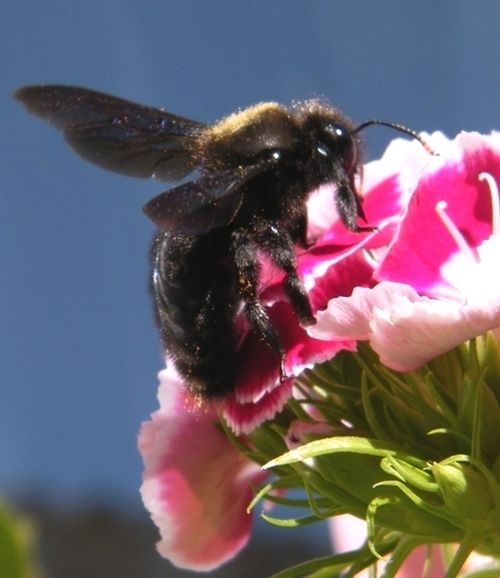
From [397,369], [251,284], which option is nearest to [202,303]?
[251,284]

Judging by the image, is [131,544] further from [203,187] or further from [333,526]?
[203,187]

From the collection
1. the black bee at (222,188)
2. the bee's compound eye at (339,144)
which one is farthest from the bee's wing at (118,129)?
the bee's compound eye at (339,144)

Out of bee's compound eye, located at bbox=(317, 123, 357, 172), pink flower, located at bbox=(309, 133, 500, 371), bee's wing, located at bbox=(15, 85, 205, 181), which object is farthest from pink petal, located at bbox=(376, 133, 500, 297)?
bee's wing, located at bbox=(15, 85, 205, 181)

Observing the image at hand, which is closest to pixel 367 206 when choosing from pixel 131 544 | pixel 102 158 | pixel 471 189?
pixel 471 189

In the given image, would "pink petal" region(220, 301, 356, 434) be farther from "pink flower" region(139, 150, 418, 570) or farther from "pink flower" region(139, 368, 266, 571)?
"pink flower" region(139, 368, 266, 571)

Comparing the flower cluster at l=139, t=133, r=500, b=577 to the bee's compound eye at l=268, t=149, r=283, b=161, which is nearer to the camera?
the flower cluster at l=139, t=133, r=500, b=577

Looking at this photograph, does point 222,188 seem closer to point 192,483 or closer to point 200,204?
point 200,204

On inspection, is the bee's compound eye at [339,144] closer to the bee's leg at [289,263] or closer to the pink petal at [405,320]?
the bee's leg at [289,263]
